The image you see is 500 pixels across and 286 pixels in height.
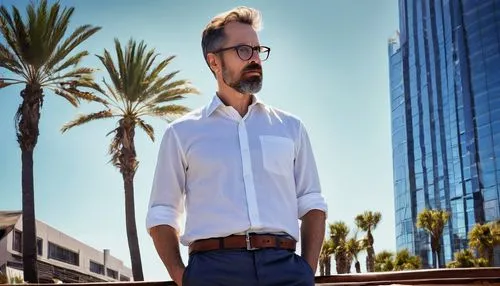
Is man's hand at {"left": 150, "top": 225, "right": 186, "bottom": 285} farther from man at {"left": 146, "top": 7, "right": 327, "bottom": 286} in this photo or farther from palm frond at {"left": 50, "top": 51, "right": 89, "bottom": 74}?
palm frond at {"left": 50, "top": 51, "right": 89, "bottom": 74}

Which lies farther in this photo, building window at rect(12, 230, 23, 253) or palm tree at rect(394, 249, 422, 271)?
palm tree at rect(394, 249, 422, 271)

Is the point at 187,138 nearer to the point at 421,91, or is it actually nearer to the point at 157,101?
the point at 157,101

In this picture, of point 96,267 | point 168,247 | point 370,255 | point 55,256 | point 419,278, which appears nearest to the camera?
point 168,247

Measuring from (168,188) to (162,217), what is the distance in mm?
118

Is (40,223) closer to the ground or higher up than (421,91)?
closer to the ground

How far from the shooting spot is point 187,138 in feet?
8.68

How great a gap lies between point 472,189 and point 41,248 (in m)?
40.9

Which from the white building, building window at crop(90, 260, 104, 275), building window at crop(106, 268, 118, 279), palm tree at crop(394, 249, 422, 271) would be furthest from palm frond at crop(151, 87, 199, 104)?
building window at crop(106, 268, 118, 279)

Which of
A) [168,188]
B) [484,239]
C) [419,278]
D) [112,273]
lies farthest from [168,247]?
[112,273]

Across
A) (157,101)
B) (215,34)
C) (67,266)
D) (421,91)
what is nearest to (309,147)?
(215,34)

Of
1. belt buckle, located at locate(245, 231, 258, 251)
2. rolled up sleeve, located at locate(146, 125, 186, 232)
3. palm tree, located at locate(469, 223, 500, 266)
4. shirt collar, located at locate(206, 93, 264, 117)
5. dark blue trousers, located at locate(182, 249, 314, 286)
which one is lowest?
dark blue trousers, located at locate(182, 249, 314, 286)

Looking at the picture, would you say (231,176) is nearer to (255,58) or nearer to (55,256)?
(255,58)

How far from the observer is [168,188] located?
2.59 metres

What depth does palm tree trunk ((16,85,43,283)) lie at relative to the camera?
23.2 m
